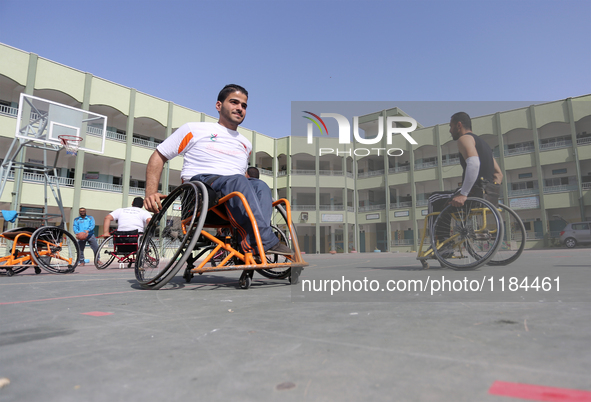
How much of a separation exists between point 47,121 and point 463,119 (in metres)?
13.7

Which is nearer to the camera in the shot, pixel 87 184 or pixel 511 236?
pixel 511 236

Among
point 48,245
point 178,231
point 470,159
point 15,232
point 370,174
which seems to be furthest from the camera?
point 370,174

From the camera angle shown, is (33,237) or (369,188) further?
(369,188)

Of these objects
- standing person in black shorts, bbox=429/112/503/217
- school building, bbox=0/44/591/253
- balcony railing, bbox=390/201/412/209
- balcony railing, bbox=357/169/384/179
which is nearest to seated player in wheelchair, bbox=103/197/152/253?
school building, bbox=0/44/591/253

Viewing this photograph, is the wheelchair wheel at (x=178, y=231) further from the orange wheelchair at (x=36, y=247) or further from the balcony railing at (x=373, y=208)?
the balcony railing at (x=373, y=208)

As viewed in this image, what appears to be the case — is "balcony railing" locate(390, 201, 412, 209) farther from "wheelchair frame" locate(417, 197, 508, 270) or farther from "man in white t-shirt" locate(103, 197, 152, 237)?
"wheelchair frame" locate(417, 197, 508, 270)

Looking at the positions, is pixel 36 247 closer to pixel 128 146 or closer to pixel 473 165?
pixel 473 165

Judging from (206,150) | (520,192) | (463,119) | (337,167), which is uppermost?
(337,167)

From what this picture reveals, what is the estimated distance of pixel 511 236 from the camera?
405 cm

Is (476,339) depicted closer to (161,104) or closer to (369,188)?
(161,104)

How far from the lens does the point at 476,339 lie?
109cm

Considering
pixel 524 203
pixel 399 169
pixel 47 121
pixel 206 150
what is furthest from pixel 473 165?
pixel 399 169

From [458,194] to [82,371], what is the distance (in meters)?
4.09

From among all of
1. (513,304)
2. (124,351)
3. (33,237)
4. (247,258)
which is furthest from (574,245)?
(33,237)
